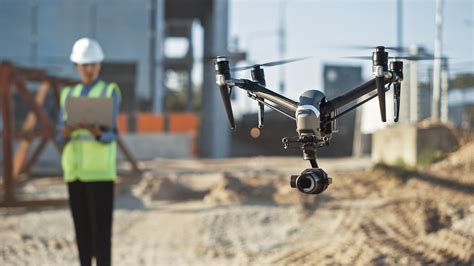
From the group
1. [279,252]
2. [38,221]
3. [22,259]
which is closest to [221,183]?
[38,221]

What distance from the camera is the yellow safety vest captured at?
5.57 metres

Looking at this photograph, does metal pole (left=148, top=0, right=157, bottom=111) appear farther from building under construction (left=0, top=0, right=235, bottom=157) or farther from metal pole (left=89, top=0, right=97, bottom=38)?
metal pole (left=89, top=0, right=97, bottom=38)

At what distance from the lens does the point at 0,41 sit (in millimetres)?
30359

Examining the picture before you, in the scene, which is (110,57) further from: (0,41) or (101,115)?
(101,115)

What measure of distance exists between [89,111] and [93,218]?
0.75m

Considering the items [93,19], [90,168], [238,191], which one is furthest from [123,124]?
[90,168]

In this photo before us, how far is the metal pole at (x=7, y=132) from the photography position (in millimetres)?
10586

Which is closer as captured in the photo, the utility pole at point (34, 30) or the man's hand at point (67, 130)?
the man's hand at point (67, 130)

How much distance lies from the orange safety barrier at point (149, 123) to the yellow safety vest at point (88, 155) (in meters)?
22.6

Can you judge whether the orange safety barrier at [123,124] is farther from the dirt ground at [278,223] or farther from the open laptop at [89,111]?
the open laptop at [89,111]

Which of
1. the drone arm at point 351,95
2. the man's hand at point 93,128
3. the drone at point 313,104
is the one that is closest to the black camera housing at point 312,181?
the drone at point 313,104

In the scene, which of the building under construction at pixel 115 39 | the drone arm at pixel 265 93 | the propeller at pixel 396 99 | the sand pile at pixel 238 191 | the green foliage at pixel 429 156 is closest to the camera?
the drone arm at pixel 265 93

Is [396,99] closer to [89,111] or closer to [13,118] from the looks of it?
[89,111]

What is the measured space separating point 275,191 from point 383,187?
1686 mm
